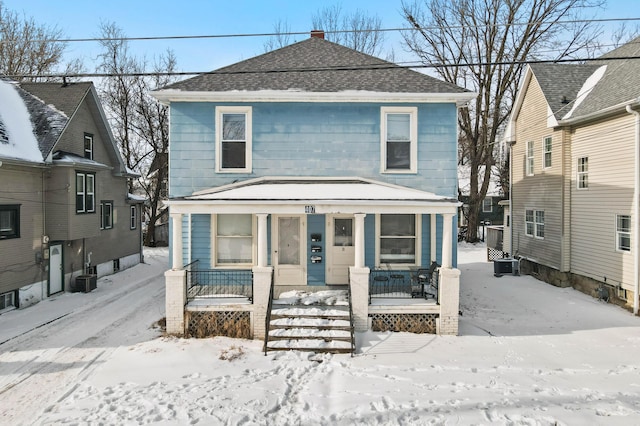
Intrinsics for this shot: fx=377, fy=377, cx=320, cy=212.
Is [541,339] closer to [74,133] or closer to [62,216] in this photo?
[62,216]

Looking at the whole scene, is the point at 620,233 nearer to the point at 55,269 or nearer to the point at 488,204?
the point at 55,269

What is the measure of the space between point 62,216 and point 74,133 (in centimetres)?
393

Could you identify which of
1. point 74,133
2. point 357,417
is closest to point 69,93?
point 74,133

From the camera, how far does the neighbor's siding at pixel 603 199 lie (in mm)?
11891

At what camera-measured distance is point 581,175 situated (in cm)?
1432

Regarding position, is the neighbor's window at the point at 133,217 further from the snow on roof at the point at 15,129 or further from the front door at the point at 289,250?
the front door at the point at 289,250

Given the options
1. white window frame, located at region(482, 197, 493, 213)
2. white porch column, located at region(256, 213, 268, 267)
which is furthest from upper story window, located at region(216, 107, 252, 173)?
white window frame, located at region(482, 197, 493, 213)

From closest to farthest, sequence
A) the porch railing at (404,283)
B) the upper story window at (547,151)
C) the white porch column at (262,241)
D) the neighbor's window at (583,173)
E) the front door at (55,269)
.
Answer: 1. the white porch column at (262,241)
2. the porch railing at (404,283)
3. the neighbor's window at (583,173)
4. the front door at (55,269)
5. the upper story window at (547,151)

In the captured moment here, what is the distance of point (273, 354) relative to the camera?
802cm

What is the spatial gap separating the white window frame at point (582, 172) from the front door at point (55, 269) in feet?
67.0

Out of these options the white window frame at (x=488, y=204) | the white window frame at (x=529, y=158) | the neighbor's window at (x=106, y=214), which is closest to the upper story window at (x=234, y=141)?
the neighbor's window at (x=106, y=214)

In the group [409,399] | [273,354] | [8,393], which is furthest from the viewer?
[273,354]

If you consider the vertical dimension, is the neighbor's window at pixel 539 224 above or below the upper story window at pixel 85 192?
below

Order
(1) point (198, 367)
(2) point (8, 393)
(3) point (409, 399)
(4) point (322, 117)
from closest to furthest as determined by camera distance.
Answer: (3) point (409, 399), (2) point (8, 393), (1) point (198, 367), (4) point (322, 117)
